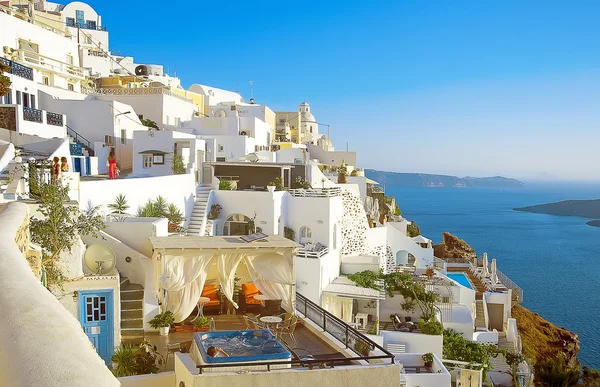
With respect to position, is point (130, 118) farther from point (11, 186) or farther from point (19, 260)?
point (19, 260)

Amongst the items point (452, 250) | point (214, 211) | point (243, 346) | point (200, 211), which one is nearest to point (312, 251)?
point (214, 211)

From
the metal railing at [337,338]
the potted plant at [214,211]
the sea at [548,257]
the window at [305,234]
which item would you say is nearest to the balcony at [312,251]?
the window at [305,234]

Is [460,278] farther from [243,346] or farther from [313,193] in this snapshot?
[243,346]

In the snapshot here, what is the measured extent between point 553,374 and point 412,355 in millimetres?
10878

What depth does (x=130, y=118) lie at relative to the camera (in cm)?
2923

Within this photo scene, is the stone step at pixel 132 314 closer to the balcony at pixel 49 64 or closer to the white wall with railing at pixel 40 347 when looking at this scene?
the white wall with railing at pixel 40 347

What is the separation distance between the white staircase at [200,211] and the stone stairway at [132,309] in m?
8.30

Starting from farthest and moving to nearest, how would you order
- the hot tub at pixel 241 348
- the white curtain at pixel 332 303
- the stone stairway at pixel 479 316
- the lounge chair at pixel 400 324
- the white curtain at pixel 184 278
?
the stone stairway at pixel 479 316 < the white curtain at pixel 332 303 < the lounge chair at pixel 400 324 < the white curtain at pixel 184 278 < the hot tub at pixel 241 348

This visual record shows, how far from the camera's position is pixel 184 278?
11656 mm

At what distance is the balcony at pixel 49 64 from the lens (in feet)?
92.4

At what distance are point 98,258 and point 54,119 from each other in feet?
49.1

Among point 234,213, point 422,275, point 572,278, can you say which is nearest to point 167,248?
point 234,213

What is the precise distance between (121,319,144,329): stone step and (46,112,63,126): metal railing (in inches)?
582

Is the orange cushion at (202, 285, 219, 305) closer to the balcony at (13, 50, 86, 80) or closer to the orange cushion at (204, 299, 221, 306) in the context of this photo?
the orange cushion at (204, 299, 221, 306)
